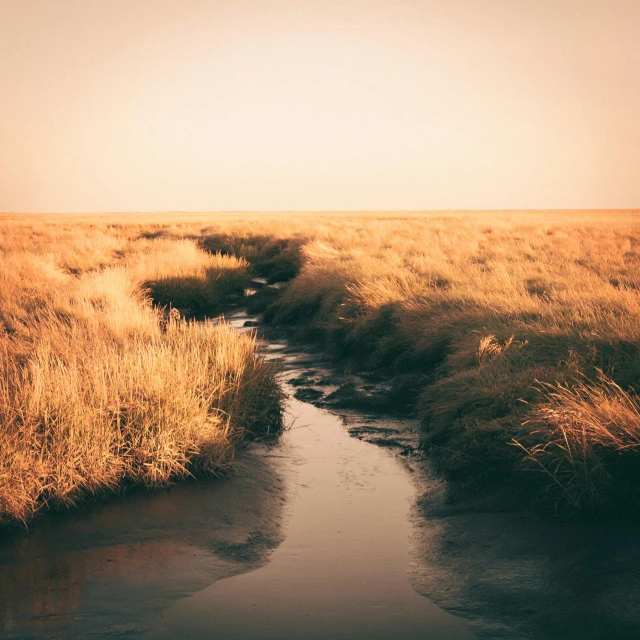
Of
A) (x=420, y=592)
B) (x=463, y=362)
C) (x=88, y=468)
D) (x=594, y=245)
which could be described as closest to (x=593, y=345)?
(x=463, y=362)

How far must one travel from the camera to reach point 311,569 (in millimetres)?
4703

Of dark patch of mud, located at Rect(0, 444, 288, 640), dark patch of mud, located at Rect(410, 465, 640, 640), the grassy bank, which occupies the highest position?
the grassy bank

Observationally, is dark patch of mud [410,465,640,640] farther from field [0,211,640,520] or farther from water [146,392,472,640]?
field [0,211,640,520]

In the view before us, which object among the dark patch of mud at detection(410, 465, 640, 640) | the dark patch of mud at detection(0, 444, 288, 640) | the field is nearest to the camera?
the dark patch of mud at detection(410, 465, 640, 640)

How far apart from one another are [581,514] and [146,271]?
51.0 feet

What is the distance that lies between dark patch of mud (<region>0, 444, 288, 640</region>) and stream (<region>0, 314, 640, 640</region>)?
1cm

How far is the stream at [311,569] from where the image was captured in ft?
13.0

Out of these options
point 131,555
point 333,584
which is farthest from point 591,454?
point 131,555

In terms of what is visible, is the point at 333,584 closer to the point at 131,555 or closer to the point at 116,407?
the point at 131,555

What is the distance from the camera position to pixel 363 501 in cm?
595

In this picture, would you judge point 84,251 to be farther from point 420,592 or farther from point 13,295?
point 420,592

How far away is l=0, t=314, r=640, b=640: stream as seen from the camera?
3.95 meters

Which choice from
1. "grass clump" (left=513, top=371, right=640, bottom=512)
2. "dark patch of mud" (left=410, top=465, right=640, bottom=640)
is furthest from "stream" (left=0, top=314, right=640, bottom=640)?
"grass clump" (left=513, top=371, right=640, bottom=512)

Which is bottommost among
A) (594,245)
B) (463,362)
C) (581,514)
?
(581,514)
